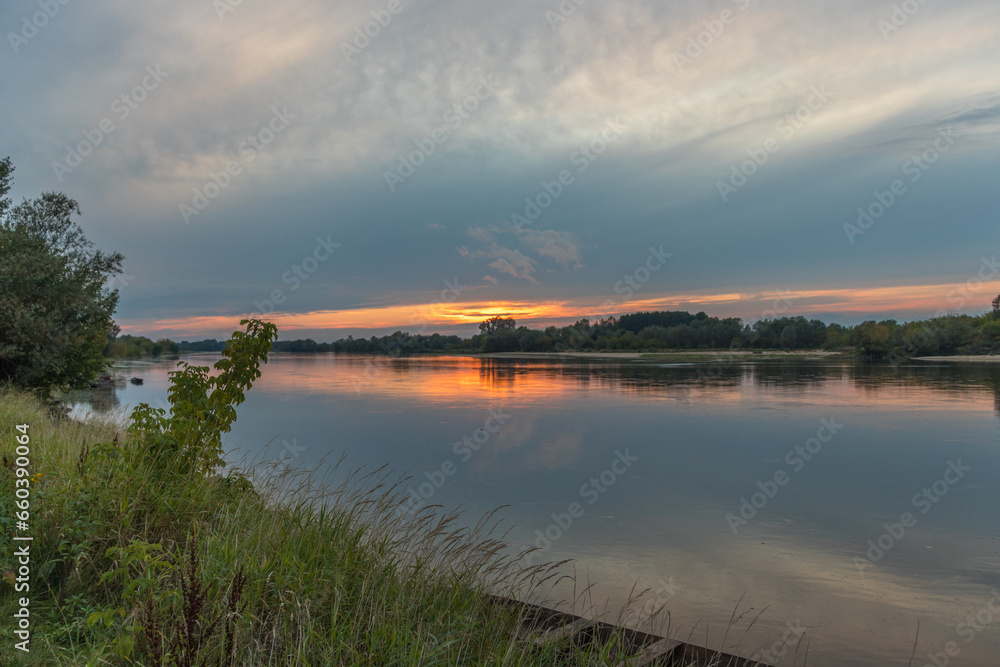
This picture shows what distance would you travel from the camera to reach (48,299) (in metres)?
20.3

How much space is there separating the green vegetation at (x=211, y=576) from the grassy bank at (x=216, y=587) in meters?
0.02

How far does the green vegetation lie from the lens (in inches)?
133

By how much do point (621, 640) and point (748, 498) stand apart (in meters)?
8.60

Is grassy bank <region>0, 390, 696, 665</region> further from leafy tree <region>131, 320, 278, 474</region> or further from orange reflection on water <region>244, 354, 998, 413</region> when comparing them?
orange reflection on water <region>244, 354, 998, 413</region>

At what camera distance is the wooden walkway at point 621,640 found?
14.2 ft

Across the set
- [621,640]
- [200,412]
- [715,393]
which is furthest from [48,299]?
[715,393]

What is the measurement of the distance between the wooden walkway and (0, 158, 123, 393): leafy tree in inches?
826

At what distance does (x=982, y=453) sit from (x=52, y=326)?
29467 mm

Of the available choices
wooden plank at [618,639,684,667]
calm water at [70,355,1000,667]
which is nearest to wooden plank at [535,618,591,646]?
wooden plank at [618,639,684,667]

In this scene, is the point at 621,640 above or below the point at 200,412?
below

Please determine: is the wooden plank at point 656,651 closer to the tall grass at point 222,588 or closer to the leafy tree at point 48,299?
the tall grass at point 222,588

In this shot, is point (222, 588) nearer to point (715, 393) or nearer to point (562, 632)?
point (562, 632)

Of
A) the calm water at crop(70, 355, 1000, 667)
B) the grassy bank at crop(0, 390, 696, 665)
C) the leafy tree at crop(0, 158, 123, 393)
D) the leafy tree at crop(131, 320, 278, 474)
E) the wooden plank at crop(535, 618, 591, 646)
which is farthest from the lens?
the leafy tree at crop(0, 158, 123, 393)

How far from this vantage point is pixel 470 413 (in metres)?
26.4
